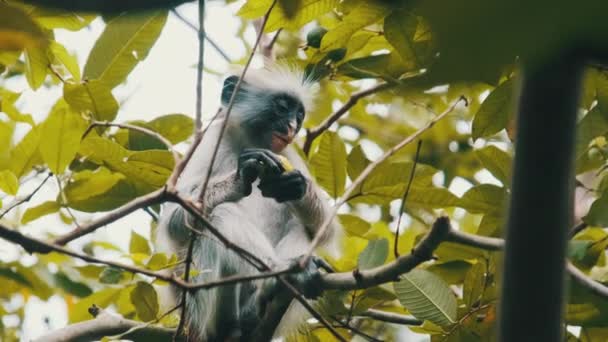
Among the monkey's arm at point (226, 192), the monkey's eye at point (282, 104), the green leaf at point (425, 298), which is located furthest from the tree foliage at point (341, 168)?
the monkey's eye at point (282, 104)

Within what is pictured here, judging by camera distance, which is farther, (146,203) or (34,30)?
(146,203)

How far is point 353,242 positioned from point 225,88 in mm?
2645

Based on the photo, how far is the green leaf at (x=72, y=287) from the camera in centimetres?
616

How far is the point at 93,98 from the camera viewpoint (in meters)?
5.31

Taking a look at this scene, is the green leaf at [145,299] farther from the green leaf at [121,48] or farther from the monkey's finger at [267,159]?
the monkey's finger at [267,159]

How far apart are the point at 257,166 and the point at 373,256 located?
2.25 metres

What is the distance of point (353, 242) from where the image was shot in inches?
267

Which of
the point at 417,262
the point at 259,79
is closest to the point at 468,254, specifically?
the point at 417,262

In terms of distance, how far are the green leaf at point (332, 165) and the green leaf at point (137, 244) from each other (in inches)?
77.6

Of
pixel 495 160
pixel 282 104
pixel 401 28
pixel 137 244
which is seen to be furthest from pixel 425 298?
pixel 282 104

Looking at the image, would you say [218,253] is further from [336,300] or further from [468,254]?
[468,254]

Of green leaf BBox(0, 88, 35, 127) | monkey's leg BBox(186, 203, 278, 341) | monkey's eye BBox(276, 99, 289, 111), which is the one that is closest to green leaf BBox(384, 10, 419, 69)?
monkey's leg BBox(186, 203, 278, 341)

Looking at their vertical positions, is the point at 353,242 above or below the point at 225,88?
below

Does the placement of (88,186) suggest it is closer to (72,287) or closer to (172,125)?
(172,125)
